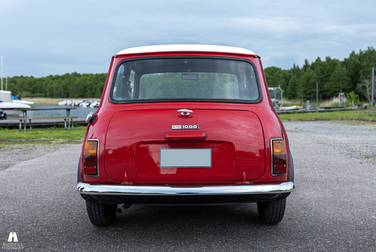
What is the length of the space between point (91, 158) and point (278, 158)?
1.60m

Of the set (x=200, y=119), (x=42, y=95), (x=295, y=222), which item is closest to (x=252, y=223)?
(x=295, y=222)

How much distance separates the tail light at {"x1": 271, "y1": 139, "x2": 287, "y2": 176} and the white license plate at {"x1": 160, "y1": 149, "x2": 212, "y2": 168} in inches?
21.5

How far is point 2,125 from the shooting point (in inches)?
694

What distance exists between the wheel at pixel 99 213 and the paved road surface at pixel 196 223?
0.26ft

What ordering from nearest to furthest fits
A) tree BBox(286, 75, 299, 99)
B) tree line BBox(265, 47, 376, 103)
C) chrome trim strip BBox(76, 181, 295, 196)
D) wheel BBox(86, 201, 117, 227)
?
chrome trim strip BBox(76, 181, 295, 196), wheel BBox(86, 201, 117, 227), tree line BBox(265, 47, 376, 103), tree BBox(286, 75, 299, 99)

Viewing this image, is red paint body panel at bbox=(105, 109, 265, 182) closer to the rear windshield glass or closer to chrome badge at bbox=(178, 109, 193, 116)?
chrome badge at bbox=(178, 109, 193, 116)

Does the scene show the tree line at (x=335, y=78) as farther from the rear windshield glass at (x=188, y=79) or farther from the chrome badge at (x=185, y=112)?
the chrome badge at (x=185, y=112)

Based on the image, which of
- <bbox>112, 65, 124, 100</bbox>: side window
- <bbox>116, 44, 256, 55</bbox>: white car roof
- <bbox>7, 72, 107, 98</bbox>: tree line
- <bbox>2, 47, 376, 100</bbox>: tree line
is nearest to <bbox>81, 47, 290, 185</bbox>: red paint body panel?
<bbox>112, 65, 124, 100</bbox>: side window

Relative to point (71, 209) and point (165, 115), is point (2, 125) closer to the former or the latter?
point (71, 209)

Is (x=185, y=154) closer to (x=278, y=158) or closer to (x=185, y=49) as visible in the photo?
(x=278, y=158)

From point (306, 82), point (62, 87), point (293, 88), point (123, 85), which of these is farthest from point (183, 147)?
point (62, 87)

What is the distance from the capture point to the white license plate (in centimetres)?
291

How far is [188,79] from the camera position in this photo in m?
3.41

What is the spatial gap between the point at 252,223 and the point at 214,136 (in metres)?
1.19
